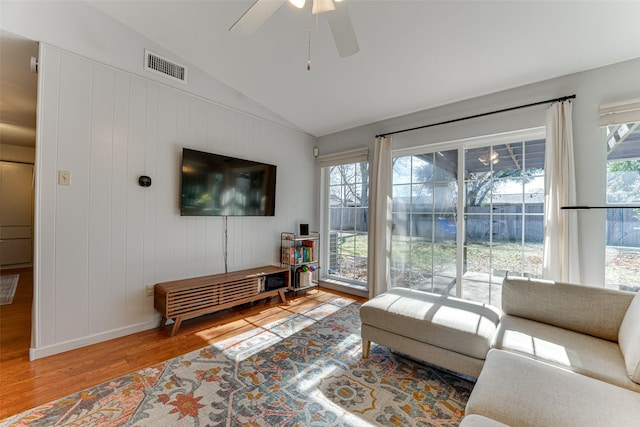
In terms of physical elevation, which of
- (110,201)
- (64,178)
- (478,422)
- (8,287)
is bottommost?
(8,287)

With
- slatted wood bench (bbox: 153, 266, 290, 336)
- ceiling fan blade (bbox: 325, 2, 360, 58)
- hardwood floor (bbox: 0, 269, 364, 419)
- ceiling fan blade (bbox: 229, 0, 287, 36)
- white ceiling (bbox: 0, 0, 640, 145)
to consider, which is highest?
white ceiling (bbox: 0, 0, 640, 145)

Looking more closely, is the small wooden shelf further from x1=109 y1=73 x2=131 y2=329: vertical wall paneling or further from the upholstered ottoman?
x1=109 y1=73 x2=131 y2=329: vertical wall paneling

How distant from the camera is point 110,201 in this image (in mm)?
2412

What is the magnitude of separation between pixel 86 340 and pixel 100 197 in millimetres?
1266

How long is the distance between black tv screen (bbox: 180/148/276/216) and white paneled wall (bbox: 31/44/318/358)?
0.16m

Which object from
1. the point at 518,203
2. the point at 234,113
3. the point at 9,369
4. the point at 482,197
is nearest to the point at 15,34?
the point at 234,113

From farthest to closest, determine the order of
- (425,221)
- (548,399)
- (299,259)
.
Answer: (299,259) < (425,221) < (548,399)

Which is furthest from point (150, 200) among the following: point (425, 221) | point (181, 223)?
point (425, 221)

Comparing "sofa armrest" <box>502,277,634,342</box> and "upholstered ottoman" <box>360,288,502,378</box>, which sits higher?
"sofa armrest" <box>502,277,634,342</box>

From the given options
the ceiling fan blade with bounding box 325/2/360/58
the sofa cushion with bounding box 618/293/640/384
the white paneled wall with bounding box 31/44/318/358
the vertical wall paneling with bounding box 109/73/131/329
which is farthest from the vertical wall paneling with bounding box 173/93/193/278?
the sofa cushion with bounding box 618/293/640/384

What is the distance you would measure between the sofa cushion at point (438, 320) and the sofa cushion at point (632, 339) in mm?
580

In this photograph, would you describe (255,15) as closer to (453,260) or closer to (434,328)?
(434,328)

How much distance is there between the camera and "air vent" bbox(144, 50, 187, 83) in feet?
8.48

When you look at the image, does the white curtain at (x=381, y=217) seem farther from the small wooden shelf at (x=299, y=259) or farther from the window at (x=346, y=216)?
the small wooden shelf at (x=299, y=259)
